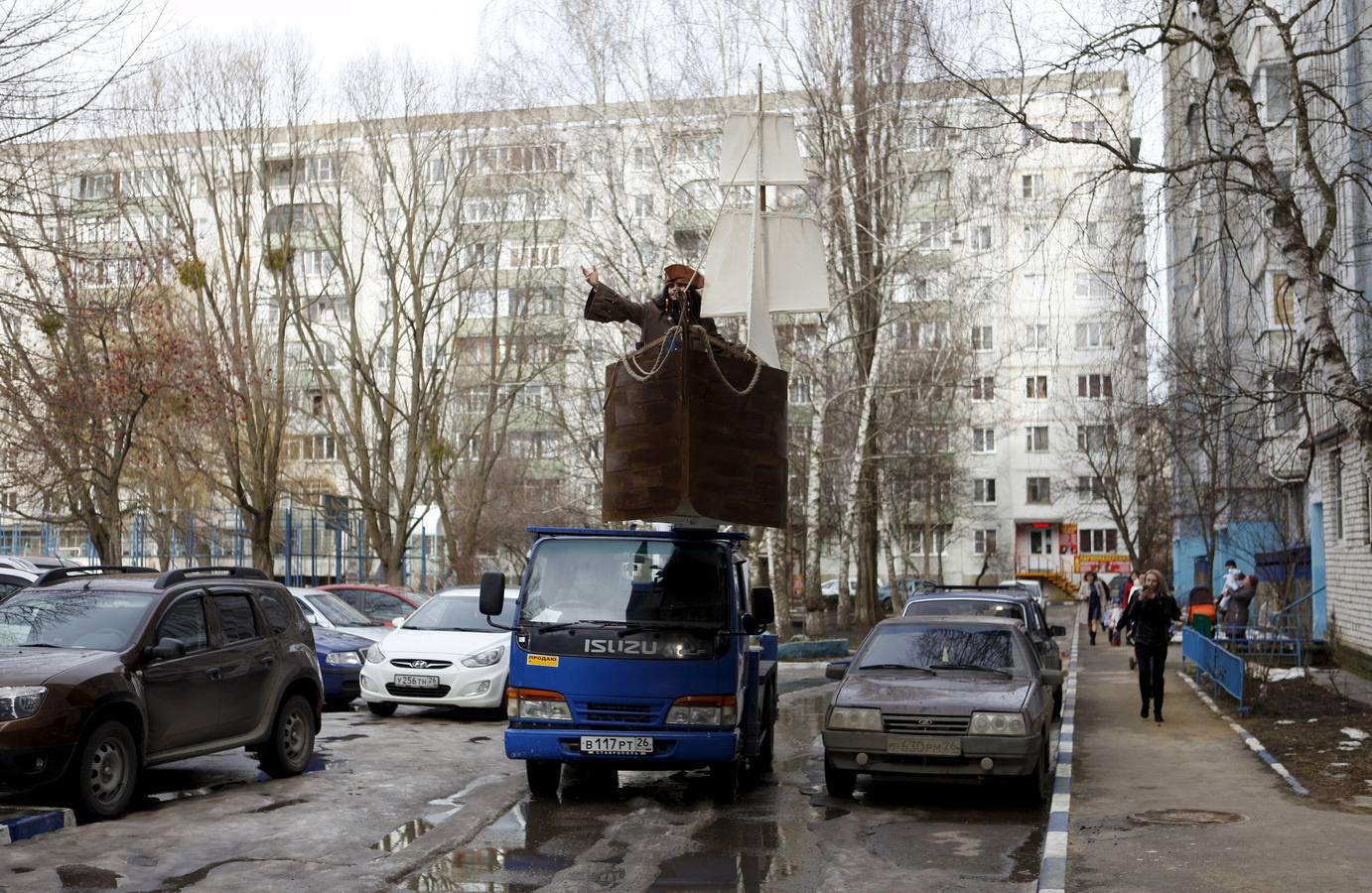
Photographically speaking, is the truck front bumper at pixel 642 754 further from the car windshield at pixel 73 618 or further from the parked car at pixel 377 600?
the parked car at pixel 377 600

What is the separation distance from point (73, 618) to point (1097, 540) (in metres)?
74.0

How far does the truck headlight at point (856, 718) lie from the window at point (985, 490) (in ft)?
221

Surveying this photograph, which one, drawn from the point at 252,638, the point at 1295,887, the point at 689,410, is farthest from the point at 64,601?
the point at 1295,887

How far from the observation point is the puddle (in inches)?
303

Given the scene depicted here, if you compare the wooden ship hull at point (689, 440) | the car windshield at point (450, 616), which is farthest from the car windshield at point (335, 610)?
the wooden ship hull at point (689, 440)

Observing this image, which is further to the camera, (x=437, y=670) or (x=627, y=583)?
(x=437, y=670)

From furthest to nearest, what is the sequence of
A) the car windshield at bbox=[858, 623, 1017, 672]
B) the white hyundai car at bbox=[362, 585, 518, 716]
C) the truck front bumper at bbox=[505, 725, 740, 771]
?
the white hyundai car at bbox=[362, 585, 518, 716]
the car windshield at bbox=[858, 623, 1017, 672]
the truck front bumper at bbox=[505, 725, 740, 771]

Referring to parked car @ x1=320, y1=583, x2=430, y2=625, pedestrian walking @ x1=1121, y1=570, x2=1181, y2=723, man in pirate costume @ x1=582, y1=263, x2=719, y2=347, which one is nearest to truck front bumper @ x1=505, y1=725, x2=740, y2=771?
man in pirate costume @ x1=582, y1=263, x2=719, y2=347

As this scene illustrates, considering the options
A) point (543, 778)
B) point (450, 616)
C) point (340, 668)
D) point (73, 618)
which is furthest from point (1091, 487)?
point (73, 618)

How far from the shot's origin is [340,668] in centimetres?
1806

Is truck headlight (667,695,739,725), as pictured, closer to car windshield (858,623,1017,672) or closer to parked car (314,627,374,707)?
car windshield (858,623,1017,672)

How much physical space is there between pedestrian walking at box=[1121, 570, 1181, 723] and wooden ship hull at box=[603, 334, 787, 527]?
21.5 feet

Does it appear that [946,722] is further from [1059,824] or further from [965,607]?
[965,607]

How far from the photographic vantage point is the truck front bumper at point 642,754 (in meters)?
10.8
